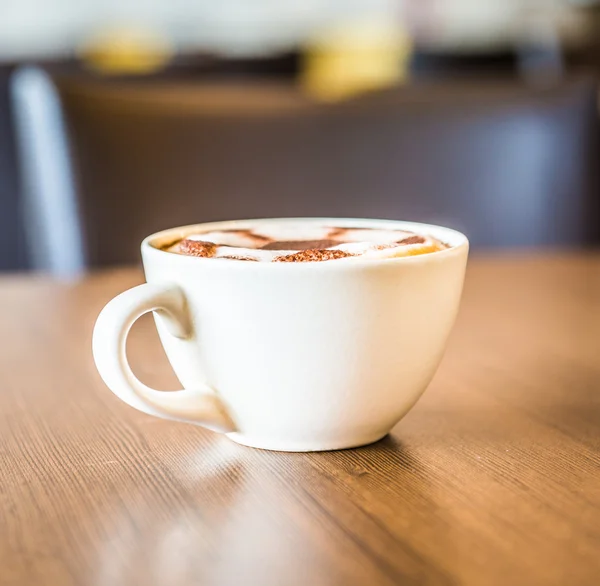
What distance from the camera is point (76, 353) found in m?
0.56

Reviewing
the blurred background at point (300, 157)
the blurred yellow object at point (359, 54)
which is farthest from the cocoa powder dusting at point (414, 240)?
the blurred yellow object at point (359, 54)

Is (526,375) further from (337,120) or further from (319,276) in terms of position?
(337,120)

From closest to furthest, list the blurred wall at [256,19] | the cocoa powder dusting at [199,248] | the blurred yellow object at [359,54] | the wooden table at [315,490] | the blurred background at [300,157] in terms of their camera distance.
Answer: the wooden table at [315,490], the cocoa powder dusting at [199,248], the blurred background at [300,157], the blurred yellow object at [359,54], the blurred wall at [256,19]

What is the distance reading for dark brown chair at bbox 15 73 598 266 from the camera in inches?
40.3

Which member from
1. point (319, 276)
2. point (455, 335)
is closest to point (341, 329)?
point (319, 276)

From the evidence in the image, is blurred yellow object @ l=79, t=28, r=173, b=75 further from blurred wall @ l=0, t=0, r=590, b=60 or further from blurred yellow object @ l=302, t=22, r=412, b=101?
blurred yellow object @ l=302, t=22, r=412, b=101

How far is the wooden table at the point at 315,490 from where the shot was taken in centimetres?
28

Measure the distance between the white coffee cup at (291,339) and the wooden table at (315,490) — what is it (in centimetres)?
2

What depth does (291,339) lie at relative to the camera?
36 cm

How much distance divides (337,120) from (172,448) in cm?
76

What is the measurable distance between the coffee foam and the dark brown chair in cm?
60

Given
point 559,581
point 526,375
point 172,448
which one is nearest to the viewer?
point 559,581

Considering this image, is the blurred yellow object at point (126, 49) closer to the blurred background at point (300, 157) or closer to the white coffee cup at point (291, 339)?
the blurred background at point (300, 157)

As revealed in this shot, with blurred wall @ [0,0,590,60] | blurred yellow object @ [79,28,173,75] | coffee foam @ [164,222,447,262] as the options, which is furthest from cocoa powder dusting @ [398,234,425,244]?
blurred wall @ [0,0,590,60]
